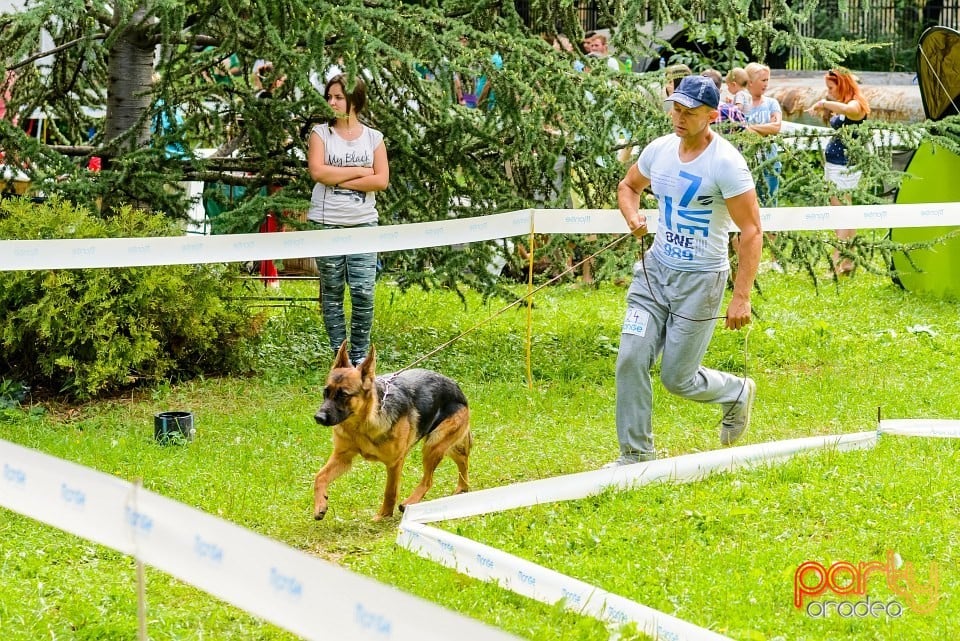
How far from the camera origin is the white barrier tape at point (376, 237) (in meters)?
7.28

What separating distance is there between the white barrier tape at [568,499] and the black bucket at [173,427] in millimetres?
2396

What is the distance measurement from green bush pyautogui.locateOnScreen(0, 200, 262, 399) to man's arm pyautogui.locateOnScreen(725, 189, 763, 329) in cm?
419

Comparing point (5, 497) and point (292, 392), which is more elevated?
point (5, 497)

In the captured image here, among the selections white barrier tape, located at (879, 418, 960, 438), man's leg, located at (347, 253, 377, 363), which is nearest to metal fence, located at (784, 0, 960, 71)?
man's leg, located at (347, 253, 377, 363)

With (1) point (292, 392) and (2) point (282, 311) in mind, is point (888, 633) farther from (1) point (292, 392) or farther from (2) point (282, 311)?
(2) point (282, 311)

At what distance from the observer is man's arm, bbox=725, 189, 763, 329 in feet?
20.3

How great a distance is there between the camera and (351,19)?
795 centimetres

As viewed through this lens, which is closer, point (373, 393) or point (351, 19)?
point (373, 393)

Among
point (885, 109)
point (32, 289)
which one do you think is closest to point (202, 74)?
point (32, 289)

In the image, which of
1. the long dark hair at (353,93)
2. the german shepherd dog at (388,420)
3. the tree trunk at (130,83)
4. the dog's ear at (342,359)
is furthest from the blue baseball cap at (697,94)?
the tree trunk at (130,83)

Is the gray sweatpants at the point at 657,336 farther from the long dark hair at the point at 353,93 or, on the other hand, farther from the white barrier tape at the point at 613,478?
the long dark hair at the point at 353,93

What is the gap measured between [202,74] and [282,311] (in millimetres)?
2365

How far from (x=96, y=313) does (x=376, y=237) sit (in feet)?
6.50

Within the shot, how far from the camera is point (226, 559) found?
3.08 metres
